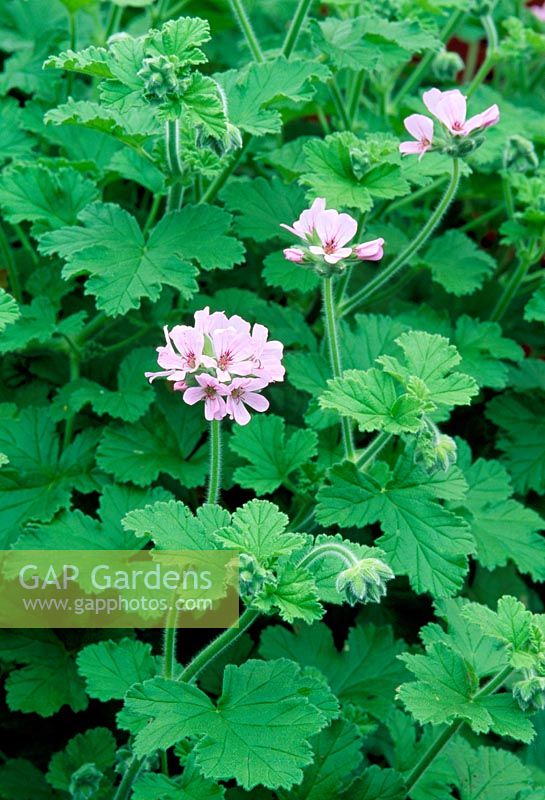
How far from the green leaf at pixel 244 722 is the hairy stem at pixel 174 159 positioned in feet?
4.06

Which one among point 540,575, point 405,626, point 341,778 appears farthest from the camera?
point 405,626

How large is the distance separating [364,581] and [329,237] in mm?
793

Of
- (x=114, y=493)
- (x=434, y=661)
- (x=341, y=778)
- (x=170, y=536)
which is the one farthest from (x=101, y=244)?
(x=341, y=778)

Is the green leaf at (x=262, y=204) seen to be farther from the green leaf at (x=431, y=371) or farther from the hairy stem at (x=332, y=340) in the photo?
the green leaf at (x=431, y=371)

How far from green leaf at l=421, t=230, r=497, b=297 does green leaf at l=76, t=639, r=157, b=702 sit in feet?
4.80

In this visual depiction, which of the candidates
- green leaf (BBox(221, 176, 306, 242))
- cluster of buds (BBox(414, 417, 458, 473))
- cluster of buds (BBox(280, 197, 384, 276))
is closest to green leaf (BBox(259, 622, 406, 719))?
cluster of buds (BBox(414, 417, 458, 473))

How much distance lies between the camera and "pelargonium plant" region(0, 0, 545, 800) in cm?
192

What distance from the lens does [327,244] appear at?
85.3 inches

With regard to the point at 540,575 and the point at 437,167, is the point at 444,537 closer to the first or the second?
the point at 540,575

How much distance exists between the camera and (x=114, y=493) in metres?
2.49

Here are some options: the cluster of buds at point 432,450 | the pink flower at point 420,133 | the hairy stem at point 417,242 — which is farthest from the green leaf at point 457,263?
the cluster of buds at point 432,450

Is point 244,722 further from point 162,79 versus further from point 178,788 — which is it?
point 162,79

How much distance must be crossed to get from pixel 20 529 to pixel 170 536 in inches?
29.9

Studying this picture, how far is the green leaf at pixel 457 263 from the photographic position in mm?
3035
